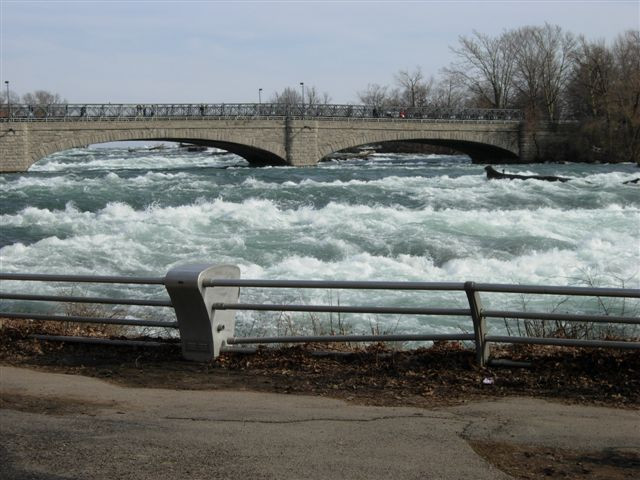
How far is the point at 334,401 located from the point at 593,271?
1194 cm

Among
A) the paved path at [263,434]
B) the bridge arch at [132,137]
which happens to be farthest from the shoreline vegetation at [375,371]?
the bridge arch at [132,137]

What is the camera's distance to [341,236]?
20844 millimetres

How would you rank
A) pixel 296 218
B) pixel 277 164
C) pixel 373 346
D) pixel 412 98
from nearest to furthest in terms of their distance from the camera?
pixel 373 346, pixel 296 218, pixel 277 164, pixel 412 98

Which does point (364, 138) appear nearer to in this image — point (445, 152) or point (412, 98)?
point (445, 152)

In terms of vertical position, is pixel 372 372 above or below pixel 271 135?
below

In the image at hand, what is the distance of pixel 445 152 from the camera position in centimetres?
8719

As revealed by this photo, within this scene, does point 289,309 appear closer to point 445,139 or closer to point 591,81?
point 445,139

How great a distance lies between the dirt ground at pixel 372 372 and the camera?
6.07m

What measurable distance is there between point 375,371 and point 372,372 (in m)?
0.03

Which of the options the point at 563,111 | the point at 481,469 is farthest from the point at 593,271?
the point at 563,111

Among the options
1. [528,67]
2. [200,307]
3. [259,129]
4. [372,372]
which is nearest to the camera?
[372,372]

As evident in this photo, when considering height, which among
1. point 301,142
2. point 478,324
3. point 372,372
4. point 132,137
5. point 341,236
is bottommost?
point 341,236

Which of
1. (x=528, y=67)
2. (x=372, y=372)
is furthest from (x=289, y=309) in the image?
(x=528, y=67)

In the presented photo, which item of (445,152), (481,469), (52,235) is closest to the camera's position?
(481,469)
